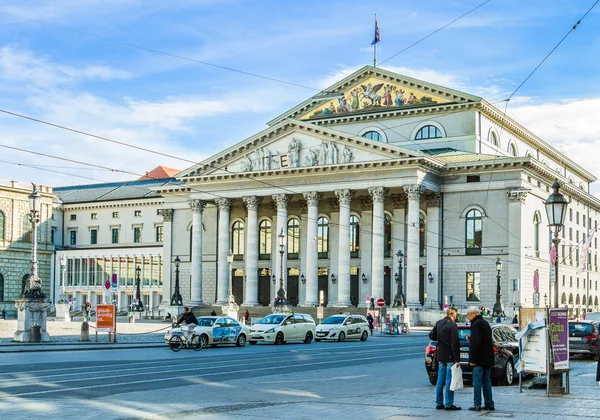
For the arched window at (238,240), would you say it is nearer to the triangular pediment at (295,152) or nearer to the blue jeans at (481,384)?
the triangular pediment at (295,152)

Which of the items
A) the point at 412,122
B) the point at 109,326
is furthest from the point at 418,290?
the point at 109,326

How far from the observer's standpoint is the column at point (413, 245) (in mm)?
68875

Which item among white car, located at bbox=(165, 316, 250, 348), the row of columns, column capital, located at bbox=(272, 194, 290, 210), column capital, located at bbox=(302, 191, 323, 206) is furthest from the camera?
column capital, located at bbox=(272, 194, 290, 210)

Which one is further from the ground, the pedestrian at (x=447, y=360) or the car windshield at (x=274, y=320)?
the pedestrian at (x=447, y=360)

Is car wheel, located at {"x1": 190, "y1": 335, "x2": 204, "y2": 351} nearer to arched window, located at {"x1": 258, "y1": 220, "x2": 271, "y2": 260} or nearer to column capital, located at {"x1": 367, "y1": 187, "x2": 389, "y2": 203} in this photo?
column capital, located at {"x1": 367, "y1": 187, "x2": 389, "y2": 203}

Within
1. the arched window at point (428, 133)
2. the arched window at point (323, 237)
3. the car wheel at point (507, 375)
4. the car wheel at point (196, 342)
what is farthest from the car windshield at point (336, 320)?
the arched window at point (428, 133)

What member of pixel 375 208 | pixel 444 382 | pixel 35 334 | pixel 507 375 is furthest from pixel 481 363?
pixel 375 208

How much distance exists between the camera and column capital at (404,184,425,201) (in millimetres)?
68750

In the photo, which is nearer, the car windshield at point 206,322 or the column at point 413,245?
the car windshield at point 206,322

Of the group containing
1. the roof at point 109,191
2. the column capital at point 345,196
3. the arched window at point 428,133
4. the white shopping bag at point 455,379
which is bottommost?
the white shopping bag at point 455,379

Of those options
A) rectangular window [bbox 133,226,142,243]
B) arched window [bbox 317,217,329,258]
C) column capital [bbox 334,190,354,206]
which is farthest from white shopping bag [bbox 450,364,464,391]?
rectangular window [bbox 133,226,142,243]

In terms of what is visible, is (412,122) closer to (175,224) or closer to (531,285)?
(531,285)

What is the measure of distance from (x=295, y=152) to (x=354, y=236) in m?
9.09

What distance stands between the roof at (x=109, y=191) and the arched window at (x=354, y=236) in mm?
31789
